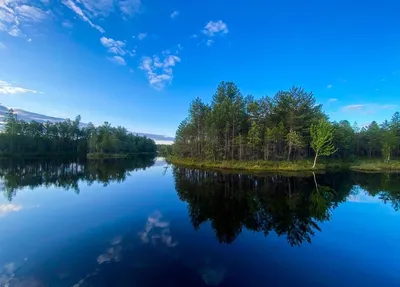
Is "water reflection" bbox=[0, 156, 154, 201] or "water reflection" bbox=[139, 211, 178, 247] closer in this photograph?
"water reflection" bbox=[139, 211, 178, 247]

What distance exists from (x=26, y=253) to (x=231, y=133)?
43.1 meters

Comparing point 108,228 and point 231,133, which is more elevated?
point 231,133

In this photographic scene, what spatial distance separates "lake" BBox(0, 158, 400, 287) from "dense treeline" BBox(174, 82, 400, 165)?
26946mm

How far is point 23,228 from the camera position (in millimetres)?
10719

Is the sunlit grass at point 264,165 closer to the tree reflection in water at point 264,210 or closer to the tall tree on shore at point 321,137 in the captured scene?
the tall tree on shore at point 321,137

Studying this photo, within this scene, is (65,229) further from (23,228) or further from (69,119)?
(69,119)

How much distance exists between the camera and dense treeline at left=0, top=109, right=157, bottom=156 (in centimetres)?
7681

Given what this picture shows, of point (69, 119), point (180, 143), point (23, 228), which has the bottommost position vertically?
point (23, 228)

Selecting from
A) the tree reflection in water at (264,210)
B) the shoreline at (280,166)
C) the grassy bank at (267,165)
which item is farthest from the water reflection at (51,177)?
the shoreline at (280,166)

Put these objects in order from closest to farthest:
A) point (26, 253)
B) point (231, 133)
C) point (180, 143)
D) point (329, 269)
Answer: point (329, 269) → point (26, 253) → point (231, 133) → point (180, 143)

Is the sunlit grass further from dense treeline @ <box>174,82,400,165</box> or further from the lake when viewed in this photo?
the lake

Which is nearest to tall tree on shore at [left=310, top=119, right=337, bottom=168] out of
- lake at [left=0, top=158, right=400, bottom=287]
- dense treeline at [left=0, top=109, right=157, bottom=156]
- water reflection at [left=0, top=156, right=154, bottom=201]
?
lake at [left=0, top=158, right=400, bottom=287]

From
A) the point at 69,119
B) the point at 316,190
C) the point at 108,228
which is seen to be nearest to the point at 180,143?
the point at 316,190

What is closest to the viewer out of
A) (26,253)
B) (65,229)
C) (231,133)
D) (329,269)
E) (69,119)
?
(329,269)
